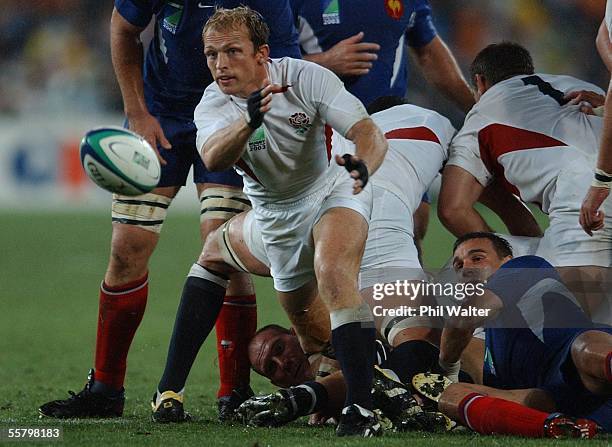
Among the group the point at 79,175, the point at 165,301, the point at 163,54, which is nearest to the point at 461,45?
the point at 79,175

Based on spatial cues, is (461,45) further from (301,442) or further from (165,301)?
(301,442)

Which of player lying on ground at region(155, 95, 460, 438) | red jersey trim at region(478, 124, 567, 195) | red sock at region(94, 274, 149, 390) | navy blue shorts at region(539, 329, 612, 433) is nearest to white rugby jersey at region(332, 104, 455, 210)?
player lying on ground at region(155, 95, 460, 438)

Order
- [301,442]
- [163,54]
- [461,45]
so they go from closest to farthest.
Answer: [301,442] → [163,54] → [461,45]

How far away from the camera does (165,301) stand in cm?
976

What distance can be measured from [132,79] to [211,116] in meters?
0.91

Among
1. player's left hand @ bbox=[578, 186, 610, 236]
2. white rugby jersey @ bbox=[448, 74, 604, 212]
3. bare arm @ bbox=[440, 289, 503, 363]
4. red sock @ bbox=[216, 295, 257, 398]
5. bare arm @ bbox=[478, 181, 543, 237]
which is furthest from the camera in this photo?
bare arm @ bbox=[478, 181, 543, 237]

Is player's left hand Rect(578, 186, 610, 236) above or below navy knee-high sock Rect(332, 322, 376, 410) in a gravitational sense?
above

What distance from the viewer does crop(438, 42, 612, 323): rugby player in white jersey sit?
17.4 ft

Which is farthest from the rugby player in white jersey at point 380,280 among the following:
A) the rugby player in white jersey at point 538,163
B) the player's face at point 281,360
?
the rugby player in white jersey at point 538,163

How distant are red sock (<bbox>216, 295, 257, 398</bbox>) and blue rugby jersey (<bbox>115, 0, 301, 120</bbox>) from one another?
957 mm

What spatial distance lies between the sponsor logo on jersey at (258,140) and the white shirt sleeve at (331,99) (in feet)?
0.72

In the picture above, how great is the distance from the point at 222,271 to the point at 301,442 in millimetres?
1109

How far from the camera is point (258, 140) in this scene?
173 inches

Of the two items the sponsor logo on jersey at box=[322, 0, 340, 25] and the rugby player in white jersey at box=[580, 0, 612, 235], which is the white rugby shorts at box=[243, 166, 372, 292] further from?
the sponsor logo on jersey at box=[322, 0, 340, 25]
